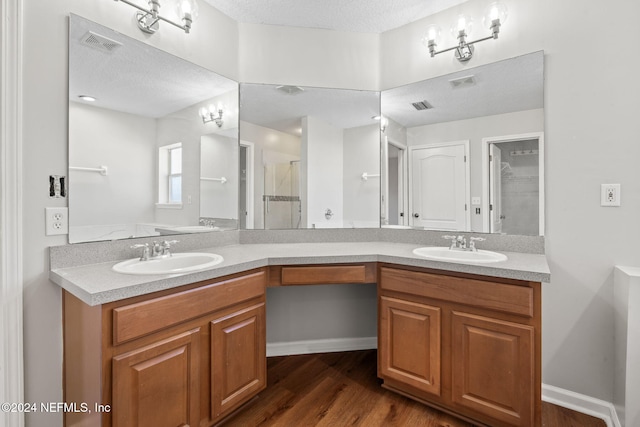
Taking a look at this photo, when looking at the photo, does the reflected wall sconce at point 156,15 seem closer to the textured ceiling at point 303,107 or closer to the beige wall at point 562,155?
the beige wall at point 562,155

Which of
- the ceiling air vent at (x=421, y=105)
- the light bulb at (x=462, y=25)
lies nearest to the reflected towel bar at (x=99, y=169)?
the ceiling air vent at (x=421, y=105)

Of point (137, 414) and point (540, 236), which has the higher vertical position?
point (540, 236)

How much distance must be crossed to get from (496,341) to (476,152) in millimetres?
1148

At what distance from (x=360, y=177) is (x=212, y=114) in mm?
1142

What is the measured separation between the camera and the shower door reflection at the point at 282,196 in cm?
225

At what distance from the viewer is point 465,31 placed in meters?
1.92

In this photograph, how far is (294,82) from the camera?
2.27 metres

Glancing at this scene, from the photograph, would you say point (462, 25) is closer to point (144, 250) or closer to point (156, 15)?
point (156, 15)

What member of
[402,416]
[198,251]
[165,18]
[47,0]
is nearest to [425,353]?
[402,416]

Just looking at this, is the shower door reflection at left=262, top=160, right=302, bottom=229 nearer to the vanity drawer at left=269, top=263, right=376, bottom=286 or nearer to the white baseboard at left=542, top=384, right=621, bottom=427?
the vanity drawer at left=269, top=263, right=376, bottom=286

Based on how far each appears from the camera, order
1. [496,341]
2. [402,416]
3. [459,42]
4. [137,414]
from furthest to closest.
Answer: [459,42] < [402,416] < [496,341] < [137,414]

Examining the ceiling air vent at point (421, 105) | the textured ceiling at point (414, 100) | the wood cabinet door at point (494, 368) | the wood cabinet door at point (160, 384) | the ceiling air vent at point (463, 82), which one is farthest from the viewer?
the ceiling air vent at point (421, 105)

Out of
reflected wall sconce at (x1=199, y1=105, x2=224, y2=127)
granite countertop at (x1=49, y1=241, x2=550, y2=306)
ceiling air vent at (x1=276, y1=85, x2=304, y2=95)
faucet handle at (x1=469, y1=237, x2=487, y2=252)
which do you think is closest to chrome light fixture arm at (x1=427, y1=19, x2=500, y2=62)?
ceiling air vent at (x1=276, y1=85, x2=304, y2=95)

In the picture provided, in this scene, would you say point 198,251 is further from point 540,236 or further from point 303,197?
point 540,236
